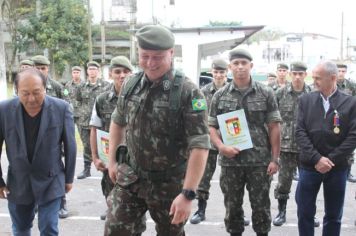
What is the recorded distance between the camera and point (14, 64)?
32.0 m

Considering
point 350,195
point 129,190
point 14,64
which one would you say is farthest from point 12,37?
point 129,190

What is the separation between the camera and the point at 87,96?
27.7 ft

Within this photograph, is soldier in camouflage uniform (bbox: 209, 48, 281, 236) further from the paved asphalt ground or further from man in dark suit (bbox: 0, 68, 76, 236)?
man in dark suit (bbox: 0, 68, 76, 236)

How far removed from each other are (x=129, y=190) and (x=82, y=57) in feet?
90.1

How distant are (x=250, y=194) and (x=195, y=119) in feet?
5.46

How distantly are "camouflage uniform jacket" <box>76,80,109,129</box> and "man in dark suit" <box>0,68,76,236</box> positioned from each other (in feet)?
15.0

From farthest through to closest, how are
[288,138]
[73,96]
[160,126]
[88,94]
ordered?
[73,96]
[88,94]
[288,138]
[160,126]

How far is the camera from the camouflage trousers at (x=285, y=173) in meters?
5.49

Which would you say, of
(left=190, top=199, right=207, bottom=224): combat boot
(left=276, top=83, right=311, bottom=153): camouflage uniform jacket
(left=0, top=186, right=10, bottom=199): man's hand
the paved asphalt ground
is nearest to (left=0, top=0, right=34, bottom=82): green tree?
the paved asphalt ground

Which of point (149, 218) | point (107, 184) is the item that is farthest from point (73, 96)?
point (107, 184)

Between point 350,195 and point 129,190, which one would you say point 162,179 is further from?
point 350,195

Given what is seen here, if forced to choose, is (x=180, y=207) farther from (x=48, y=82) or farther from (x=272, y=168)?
(x=48, y=82)

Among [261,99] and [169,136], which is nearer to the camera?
[169,136]

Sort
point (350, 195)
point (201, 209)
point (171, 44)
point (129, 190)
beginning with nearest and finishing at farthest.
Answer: point (171, 44), point (129, 190), point (201, 209), point (350, 195)
